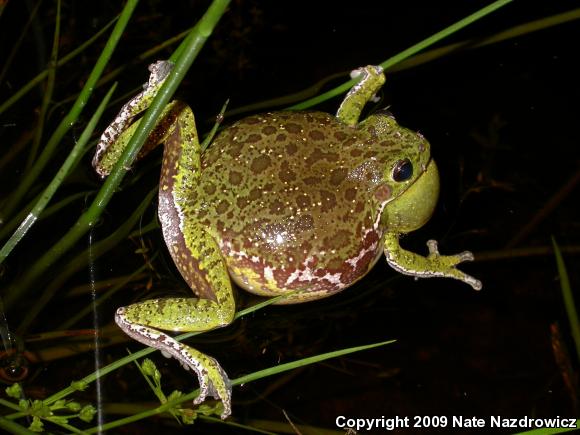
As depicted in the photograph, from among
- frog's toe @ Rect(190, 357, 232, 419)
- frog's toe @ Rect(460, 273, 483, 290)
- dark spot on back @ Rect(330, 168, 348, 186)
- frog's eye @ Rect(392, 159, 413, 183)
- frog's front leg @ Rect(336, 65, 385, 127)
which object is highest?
frog's front leg @ Rect(336, 65, 385, 127)

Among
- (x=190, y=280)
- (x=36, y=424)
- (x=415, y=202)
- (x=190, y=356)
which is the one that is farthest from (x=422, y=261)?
(x=36, y=424)

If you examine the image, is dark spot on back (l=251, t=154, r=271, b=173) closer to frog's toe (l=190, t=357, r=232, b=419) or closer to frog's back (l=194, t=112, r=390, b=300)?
frog's back (l=194, t=112, r=390, b=300)

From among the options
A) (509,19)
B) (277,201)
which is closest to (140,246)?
(277,201)

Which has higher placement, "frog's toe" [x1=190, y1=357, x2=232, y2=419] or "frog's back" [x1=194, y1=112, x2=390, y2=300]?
"frog's back" [x1=194, y1=112, x2=390, y2=300]

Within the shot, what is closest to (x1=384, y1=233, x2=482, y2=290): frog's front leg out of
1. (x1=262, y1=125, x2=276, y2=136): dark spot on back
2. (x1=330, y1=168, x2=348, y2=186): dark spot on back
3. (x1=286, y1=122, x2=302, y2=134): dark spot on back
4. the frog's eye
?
the frog's eye

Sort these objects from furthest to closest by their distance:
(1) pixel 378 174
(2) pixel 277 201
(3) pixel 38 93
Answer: (3) pixel 38 93
(1) pixel 378 174
(2) pixel 277 201

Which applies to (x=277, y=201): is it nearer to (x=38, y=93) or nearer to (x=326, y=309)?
(x=326, y=309)
